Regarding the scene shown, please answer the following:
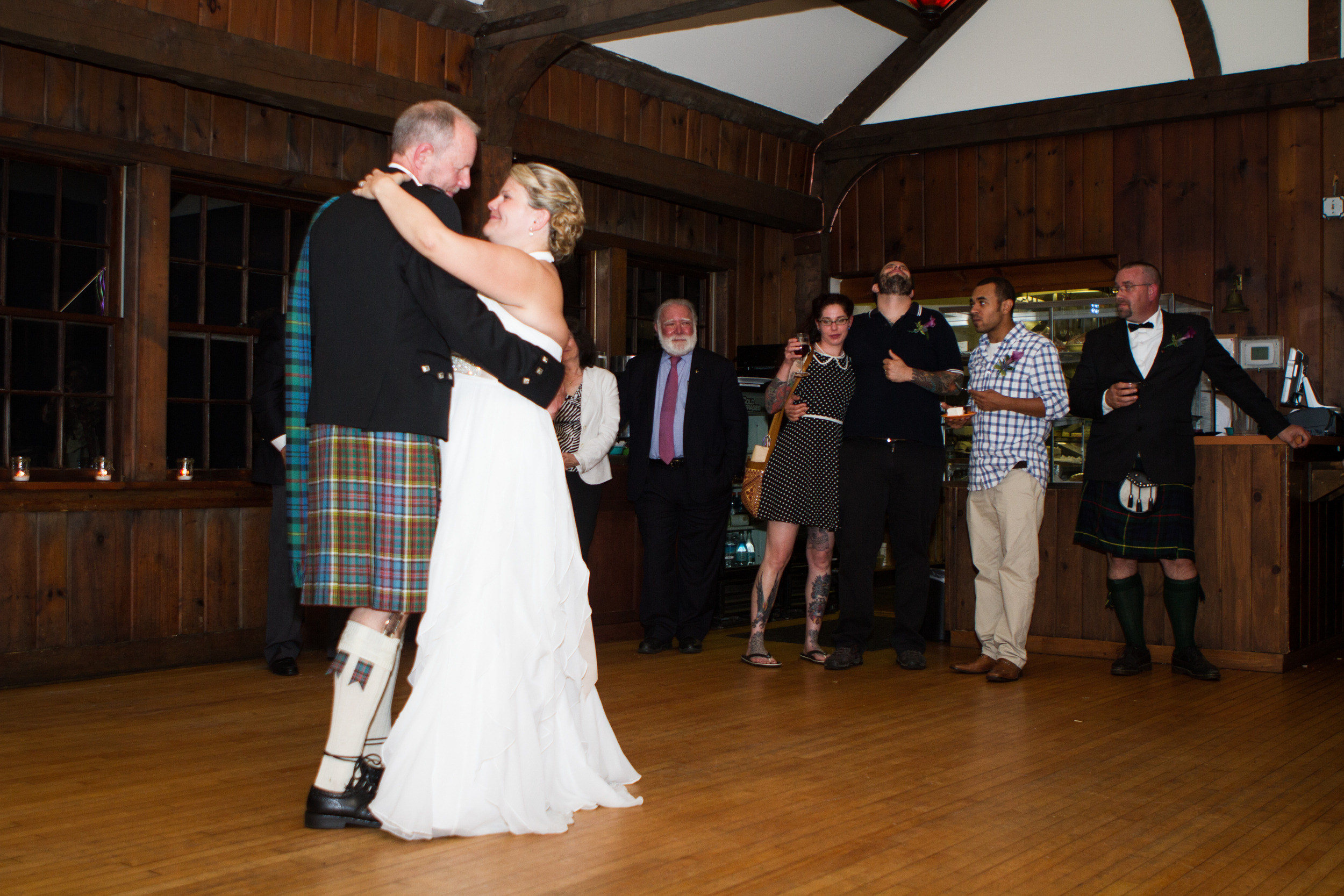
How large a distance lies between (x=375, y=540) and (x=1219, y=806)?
6.81 feet

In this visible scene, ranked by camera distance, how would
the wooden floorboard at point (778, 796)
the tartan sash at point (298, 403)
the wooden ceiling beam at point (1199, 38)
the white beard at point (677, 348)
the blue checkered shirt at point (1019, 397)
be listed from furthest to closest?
the wooden ceiling beam at point (1199, 38) → the white beard at point (677, 348) → the blue checkered shirt at point (1019, 397) → the tartan sash at point (298, 403) → the wooden floorboard at point (778, 796)

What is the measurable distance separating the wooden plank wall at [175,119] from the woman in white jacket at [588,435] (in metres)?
1.57

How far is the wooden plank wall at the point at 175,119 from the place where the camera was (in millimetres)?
4520

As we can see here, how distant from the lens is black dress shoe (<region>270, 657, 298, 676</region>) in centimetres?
465

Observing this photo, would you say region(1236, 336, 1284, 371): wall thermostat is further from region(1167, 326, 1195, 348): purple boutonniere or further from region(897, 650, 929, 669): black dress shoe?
region(897, 650, 929, 669): black dress shoe

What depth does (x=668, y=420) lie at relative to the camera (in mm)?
5320

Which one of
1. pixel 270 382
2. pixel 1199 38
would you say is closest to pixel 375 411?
pixel 270 382

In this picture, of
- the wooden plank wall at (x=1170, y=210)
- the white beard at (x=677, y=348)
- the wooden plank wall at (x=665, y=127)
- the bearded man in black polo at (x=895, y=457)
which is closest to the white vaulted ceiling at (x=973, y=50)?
the wooden plank wall at (x=665, y=127)

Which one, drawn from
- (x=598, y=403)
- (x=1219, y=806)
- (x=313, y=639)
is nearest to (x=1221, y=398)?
(x=598, y=403)

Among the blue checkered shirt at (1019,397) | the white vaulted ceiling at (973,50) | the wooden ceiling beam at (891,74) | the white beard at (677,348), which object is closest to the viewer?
the blue checkered shirt at (1019,397)

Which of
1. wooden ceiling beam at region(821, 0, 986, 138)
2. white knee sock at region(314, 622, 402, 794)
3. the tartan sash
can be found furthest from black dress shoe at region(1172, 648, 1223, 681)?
wooden ceiling beam at region(821, 0, 986, 138)

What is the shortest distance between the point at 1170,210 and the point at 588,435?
4.13 metres

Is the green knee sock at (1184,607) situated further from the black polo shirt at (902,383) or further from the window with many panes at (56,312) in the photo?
the window with many panes at (56,312)

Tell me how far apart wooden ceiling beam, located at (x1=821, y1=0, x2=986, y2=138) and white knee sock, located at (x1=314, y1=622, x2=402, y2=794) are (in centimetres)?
645
